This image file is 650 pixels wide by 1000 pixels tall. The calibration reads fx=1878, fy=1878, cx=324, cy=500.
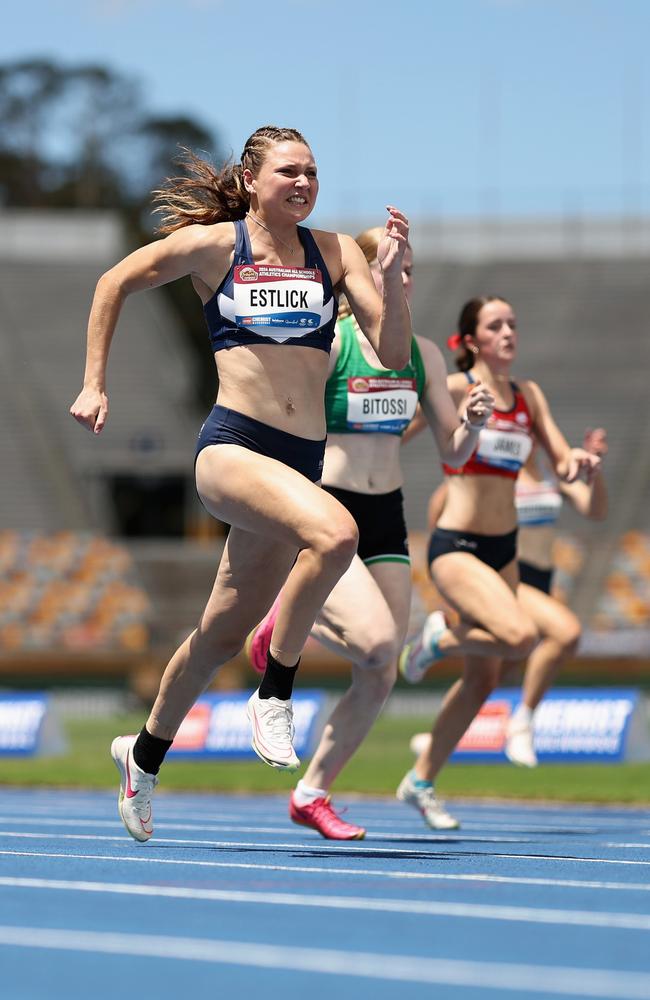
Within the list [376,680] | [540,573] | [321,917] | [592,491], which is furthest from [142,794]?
[540,573]

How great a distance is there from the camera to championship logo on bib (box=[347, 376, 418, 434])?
8086mm

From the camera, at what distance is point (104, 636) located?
110 ft

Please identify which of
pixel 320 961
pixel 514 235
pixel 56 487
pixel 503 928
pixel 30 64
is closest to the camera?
pixel 320 961

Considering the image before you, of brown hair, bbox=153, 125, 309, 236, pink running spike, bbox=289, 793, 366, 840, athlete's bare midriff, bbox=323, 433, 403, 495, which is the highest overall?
brown hair, bbox=153, 125, 309, 236

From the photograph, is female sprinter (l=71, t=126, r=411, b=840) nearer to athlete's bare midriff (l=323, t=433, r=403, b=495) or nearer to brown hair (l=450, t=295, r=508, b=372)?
athlete's bare midriff (l=323, t=433, r=403, b=495)

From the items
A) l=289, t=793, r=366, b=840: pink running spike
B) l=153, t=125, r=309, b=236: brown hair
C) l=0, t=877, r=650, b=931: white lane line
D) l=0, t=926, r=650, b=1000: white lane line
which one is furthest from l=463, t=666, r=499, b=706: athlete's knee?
l=0, t=926, r=650, b=1000: white lane line

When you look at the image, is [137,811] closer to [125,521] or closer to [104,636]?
[104,636]

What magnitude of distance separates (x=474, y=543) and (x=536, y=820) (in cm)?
177

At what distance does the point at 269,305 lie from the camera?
659 cm

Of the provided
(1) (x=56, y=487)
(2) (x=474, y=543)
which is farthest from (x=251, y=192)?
(1) (x=56, y=487)

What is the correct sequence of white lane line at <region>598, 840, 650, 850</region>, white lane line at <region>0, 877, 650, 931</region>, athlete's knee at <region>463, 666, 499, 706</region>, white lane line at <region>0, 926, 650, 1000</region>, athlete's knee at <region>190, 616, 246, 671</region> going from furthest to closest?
athlete's knee at <region>463, 666, 499, 706</region>
white lane line at <region>598, 840, 650, 850</region>
athlete's knee at <region>190, 616, 246, 671</region>
white lane line at <region>0, 877, 650, 931</region>
white lane line at <region>0, 926, 650, 1000</region>

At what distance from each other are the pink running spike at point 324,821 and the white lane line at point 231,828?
0.30 m

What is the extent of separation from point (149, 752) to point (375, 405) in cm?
190

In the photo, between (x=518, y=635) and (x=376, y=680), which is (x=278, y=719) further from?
(x=518, y=635)
